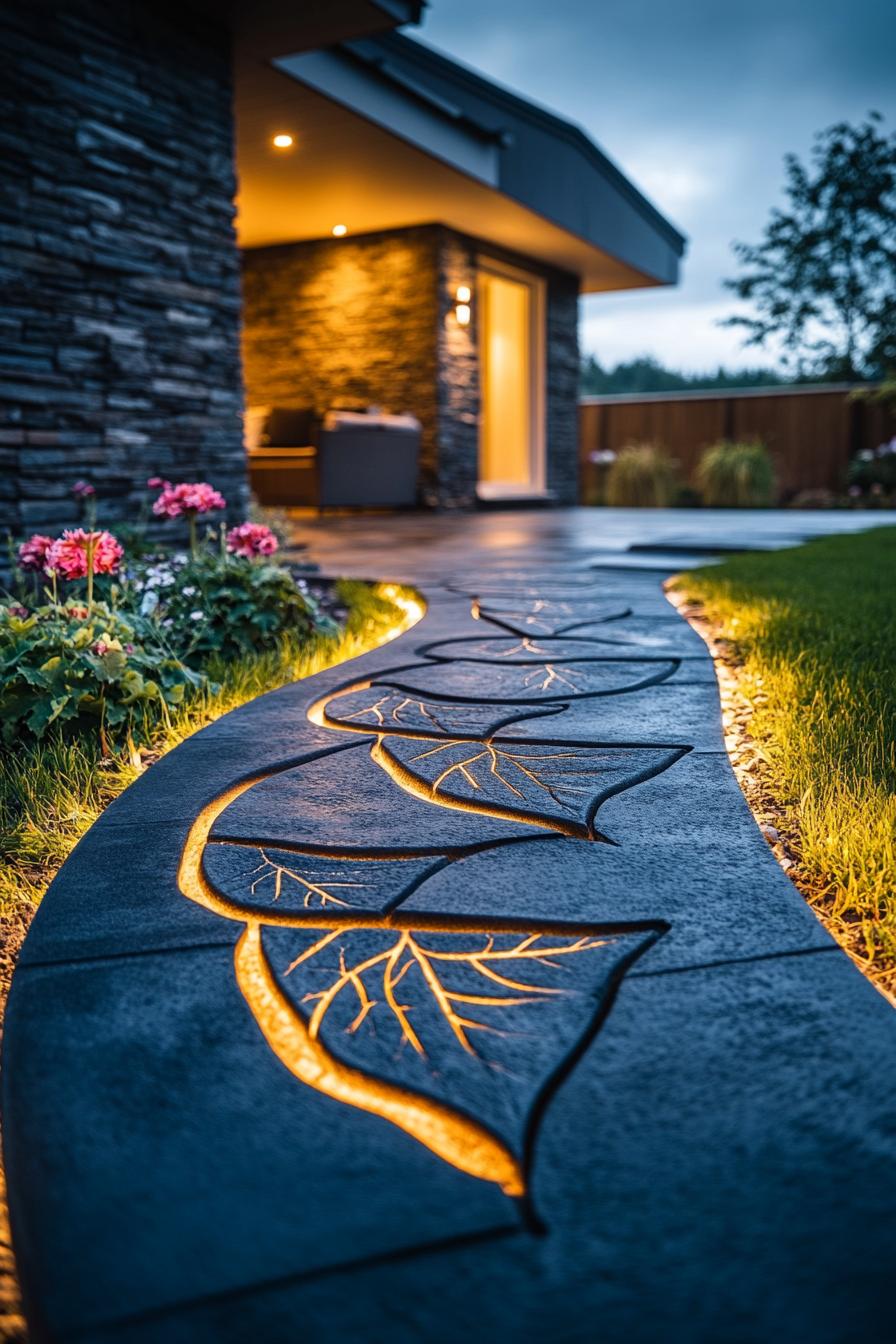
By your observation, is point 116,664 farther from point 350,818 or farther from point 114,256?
point 114,256

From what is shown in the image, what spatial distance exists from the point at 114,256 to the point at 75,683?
109 inches

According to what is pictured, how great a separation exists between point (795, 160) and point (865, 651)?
19.5 meters

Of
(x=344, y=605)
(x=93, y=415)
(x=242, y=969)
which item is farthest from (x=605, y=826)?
(x=93, y=415)

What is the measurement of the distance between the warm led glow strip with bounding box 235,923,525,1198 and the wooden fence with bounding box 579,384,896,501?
524 inches

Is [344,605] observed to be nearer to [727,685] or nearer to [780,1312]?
[727,685]

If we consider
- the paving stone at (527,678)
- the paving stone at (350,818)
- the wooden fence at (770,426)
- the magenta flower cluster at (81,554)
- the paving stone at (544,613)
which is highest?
the wooden fence at (770,426)

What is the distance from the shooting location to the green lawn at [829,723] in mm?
1162

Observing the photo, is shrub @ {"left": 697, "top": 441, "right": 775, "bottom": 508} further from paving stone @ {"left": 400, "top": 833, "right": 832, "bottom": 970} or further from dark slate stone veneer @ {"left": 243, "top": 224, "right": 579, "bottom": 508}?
paving stone @ {"left": 400, "top": 833, "right": 832, "bottom": 970}

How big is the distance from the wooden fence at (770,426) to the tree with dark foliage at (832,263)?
14.4 ft

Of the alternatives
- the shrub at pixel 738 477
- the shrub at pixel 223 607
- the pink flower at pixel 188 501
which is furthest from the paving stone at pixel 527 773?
the shrub at pixel 738 477

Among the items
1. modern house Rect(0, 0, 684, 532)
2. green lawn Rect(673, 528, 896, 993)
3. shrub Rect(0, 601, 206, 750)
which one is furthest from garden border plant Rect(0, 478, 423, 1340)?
modern house Rect(0, 0, 684, 532)

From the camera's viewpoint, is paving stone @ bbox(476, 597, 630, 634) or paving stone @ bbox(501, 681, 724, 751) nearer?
paving stone @ bbox(501, 681, 724, 751)

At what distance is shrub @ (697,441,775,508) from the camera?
12.4 meters

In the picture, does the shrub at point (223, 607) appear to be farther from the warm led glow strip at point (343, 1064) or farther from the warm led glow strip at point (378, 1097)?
the warm led glow strip at point (378, 1097)
